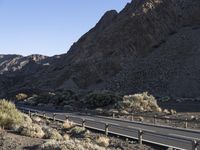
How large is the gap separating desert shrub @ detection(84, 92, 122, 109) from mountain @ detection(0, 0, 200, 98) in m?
15.0

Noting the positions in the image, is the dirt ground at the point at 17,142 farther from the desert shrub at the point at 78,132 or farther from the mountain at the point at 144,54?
the mountain at the point at 144,54

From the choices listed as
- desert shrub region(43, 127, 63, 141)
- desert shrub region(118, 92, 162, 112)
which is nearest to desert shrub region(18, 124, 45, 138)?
desert shrub region(43, 127, 63, 141)

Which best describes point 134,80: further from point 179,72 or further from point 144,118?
point 144,118

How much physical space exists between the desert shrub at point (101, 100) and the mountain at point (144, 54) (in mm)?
14978

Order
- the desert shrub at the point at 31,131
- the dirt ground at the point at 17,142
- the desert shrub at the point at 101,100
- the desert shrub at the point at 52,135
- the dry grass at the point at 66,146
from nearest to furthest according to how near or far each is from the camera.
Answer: the dry grass at the point at 66,146
the dirt ground at the point at 17,142
the desert shrub at the point at 52,135
the desert shrub at the point at 31,131
the desert shrub at the point at 101,100

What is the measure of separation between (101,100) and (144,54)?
102 ft

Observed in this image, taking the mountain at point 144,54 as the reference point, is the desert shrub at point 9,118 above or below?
below

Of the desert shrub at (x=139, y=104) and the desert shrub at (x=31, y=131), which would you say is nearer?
the desert shrub at (x=31, y=131)

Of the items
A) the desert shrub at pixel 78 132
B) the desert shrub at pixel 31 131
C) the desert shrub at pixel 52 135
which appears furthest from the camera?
the desert shrub at pixel 78 132

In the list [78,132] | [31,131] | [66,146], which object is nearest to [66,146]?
[66,146]

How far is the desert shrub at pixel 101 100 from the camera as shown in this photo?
5172 cm

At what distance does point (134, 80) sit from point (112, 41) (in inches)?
570

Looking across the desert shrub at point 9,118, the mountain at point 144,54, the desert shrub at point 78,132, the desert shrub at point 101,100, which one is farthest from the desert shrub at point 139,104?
the desert shrub at point 9,118

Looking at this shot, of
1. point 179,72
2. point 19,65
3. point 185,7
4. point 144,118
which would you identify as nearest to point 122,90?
point 179,72
